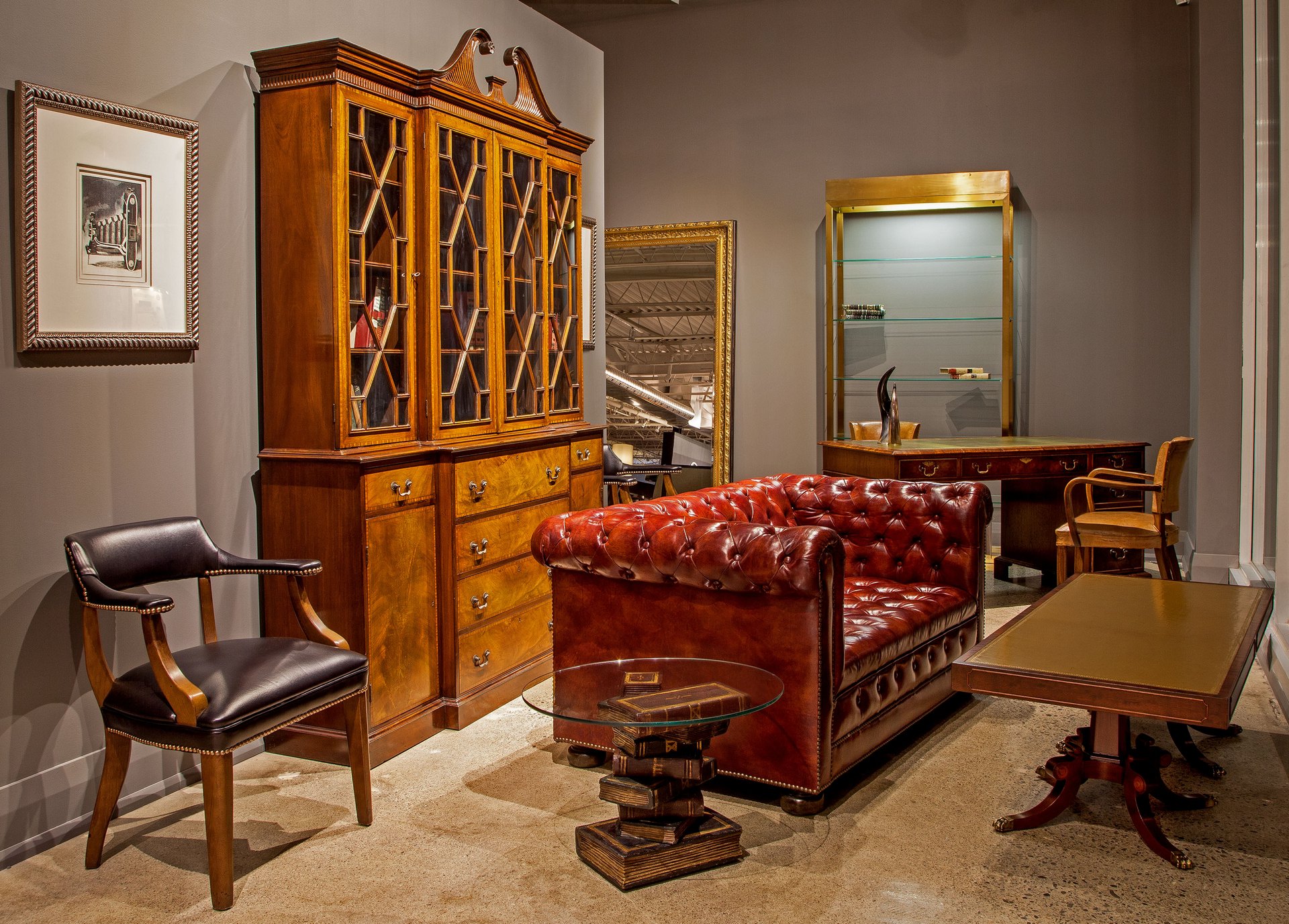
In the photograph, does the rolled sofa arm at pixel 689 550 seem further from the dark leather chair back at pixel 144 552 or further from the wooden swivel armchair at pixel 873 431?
the wooden swivel armchair at pixel 873 431

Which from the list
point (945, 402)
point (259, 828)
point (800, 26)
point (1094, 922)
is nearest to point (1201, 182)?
point (945, 402)

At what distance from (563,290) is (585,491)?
3.02ft

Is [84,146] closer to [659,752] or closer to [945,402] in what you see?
[659,752]

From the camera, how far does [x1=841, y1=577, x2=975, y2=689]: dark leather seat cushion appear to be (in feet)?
11.1

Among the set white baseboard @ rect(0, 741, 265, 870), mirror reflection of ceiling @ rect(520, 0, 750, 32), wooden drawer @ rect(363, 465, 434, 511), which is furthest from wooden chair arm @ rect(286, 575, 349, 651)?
mirror reflection of ceiling @ rect(520, 0, 750, 32)

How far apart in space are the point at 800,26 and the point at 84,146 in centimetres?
571

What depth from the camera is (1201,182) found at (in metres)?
6.22

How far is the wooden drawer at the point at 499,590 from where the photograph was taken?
405 cm

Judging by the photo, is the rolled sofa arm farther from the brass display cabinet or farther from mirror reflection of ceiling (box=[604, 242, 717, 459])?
mirror reflection of ceiling (box=[604, 242, 717, 459])

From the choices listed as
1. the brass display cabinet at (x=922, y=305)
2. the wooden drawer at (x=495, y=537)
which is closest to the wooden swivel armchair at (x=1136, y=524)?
the brass display cabinet at (x=922, y=305)

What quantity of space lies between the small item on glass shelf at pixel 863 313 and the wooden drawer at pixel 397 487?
419 centimetres

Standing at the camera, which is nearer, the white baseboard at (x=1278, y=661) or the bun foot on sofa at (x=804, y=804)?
the bun foot on sofa at (x=804, y=804)

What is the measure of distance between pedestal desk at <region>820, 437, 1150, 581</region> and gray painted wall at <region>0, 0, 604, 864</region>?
11.0 ft

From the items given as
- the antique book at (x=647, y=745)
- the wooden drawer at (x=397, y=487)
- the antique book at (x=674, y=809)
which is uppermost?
the wooden drawer at (x=397, y=487)
